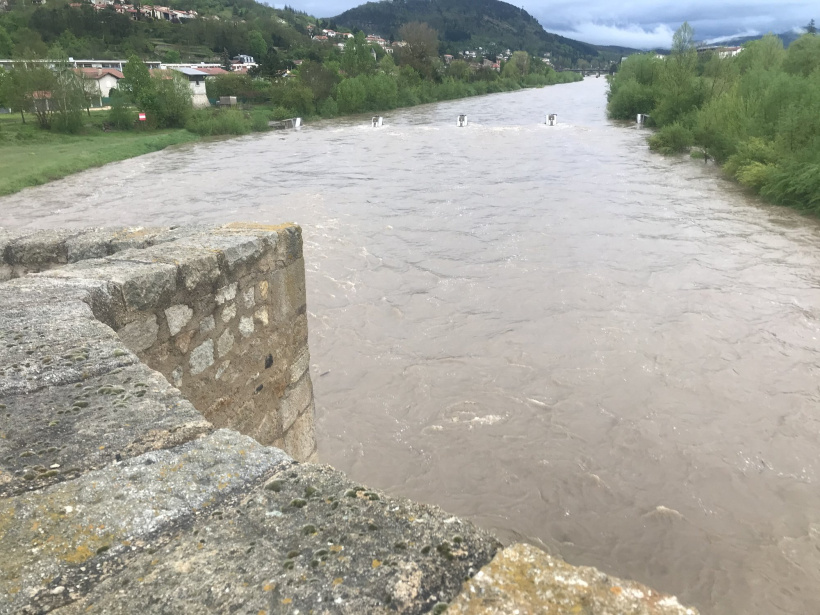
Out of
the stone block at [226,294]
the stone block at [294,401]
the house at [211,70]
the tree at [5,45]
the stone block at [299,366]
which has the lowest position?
the stone block at [294,401]

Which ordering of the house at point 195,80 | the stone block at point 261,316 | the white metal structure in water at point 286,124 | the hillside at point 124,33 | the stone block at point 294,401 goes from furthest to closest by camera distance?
the hillside at point 124,33 → the house at point 195,80 → the white metal structure in water at point 286,124 → the stone block at point 294,401 → the stone block at point 261,316

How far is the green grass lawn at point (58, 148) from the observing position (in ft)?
70.0

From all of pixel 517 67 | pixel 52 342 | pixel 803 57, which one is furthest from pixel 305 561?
pixel 517 67

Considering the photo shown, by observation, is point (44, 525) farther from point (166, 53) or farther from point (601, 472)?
point (166, 53)

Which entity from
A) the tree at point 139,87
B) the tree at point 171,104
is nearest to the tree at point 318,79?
the tree at point 171,104

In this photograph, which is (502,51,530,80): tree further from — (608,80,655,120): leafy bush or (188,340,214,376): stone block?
(188,340,214,376): stone block

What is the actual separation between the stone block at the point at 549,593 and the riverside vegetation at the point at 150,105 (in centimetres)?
2252

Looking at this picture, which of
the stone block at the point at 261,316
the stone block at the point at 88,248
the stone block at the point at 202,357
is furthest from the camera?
the stone block at the point at 88,248

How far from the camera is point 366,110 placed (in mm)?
49000

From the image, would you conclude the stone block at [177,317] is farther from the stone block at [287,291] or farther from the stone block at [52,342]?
the stone block at [287,291]

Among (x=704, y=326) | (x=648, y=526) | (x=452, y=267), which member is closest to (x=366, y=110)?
(x=452, y=267)

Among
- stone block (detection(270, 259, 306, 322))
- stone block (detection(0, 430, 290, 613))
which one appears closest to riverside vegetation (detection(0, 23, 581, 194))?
stone block (detection(270, 259, 306, 322))

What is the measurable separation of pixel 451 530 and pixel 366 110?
5052cm

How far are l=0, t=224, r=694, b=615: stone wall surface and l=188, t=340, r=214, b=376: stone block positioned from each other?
0.30m
